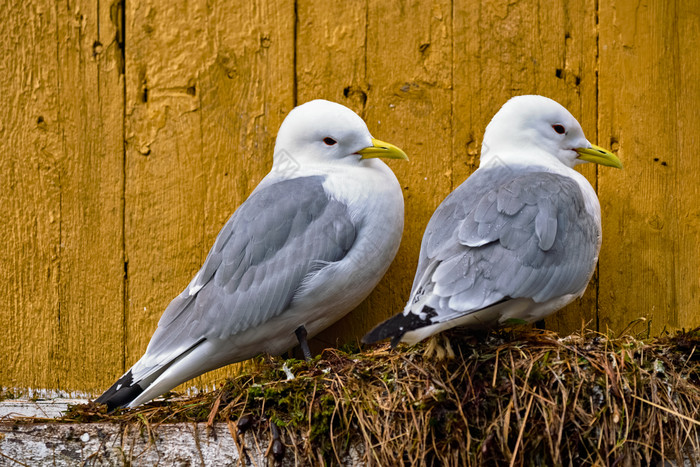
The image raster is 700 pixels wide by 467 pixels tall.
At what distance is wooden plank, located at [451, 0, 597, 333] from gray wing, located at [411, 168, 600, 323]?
0.41 metres

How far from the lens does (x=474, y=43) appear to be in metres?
2.95

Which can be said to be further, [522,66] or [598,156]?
[522,66]

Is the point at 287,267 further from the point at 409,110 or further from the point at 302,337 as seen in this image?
the point at 409,110

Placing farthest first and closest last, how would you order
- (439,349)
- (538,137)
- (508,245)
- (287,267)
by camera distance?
1. (538,137)
2. (287,267)
3. (508,245)
4. (439,349)

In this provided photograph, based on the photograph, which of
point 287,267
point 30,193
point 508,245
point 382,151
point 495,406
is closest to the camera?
point 495,406

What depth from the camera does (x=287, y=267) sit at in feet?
8.16

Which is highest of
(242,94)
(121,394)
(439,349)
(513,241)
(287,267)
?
(242,94)

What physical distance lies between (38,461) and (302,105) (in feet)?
4.55

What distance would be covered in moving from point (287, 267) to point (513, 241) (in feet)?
2.21

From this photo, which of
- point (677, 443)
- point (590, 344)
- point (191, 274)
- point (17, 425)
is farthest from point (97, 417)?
point (677, 443)

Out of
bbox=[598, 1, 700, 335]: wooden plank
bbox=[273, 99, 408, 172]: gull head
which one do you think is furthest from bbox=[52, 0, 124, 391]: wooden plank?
bbox=[598, 1, 700, 335]: wooden plank

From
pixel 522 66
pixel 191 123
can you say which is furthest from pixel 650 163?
pixel 191 123

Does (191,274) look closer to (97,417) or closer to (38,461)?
(97,417)

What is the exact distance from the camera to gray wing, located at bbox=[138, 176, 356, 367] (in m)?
2.45
